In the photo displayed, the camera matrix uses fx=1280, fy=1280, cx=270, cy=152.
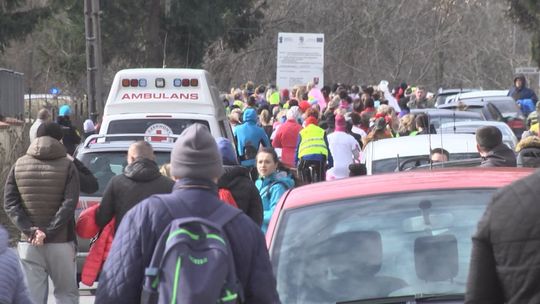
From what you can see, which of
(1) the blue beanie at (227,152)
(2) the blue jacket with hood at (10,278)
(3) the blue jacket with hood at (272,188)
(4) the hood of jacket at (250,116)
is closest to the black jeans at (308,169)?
(4) the hood of jacket at (250,116)

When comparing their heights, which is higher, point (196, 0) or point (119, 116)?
point (196, 0)

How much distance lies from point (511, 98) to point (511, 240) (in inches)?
1055

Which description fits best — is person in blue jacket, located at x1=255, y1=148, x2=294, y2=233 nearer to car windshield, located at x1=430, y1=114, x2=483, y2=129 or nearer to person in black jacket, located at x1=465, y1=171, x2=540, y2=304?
person in black jacket, located at x1=465, y1=171, x2=540, y2=304

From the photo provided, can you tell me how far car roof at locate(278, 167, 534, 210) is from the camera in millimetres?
5535

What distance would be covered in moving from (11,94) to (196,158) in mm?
→ 21227

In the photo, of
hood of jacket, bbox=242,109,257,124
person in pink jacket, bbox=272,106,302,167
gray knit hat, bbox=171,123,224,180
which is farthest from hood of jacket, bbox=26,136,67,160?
person in pink jacket, bbox=272,106,302,167

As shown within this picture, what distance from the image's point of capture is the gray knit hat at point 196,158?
15.0 ft

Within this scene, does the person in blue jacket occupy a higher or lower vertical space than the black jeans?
higher

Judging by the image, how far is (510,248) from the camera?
3.58m

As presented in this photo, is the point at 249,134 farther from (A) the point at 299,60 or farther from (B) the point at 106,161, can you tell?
(A) the point at 299,60

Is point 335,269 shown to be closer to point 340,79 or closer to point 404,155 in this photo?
point 404,155

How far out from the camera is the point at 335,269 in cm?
532

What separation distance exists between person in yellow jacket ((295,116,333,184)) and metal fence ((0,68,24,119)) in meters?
8.34

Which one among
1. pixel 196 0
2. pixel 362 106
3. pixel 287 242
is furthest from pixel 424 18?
pixel 287 242
